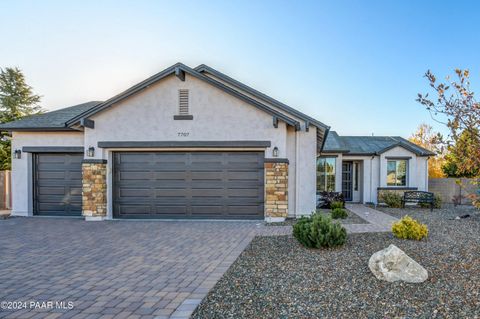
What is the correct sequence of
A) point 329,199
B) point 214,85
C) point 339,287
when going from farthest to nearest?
1. point 329,199
2. point 214,85
3. point 339,287

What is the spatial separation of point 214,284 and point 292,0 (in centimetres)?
1127

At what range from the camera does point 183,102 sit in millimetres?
10539

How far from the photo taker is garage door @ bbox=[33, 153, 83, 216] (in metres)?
11.3

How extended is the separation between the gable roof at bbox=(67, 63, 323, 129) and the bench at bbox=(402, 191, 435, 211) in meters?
8.41

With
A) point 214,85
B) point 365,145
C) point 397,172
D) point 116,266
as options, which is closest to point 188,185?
point 214,85

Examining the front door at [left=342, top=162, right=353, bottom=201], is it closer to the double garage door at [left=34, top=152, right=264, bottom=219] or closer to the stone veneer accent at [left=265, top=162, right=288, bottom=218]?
the stone veneer accent at [left=265, top=162, right=288, bottom=218]

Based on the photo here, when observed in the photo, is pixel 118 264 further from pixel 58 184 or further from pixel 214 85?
pixel 58 184

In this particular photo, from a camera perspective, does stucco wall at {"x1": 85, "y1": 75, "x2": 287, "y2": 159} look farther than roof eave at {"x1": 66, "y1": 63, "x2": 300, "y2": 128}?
Yes

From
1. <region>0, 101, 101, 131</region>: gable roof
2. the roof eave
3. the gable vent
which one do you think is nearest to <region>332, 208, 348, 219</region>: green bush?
the roof eave

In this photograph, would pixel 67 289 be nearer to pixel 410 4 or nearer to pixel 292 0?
pixel 292 0

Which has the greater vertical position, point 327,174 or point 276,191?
point 327,174

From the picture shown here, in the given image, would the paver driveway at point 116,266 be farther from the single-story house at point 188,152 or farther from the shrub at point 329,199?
the shrub at point 329,199

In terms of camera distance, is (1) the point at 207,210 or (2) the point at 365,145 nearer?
(1) the point at 207,210

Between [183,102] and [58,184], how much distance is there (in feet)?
19.7
